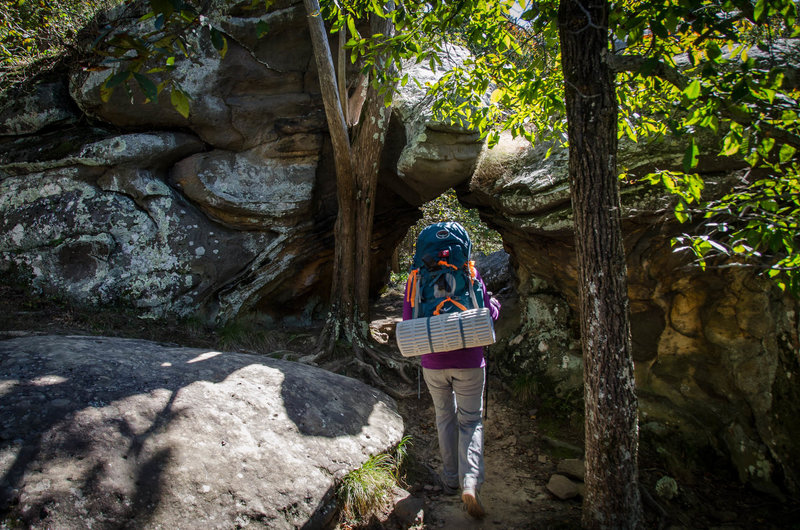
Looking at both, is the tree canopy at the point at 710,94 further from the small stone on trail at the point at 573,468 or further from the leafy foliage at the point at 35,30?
the leafy foliage at the point at 35,30

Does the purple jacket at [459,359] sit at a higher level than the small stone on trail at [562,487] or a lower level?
higher

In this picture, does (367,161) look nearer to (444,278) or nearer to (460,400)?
(444,278)

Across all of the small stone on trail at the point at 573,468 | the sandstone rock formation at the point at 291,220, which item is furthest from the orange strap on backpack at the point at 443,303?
the sandstone rock formation at the point at 291,220

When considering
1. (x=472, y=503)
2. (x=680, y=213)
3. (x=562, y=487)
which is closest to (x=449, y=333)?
(x=472, y=503)

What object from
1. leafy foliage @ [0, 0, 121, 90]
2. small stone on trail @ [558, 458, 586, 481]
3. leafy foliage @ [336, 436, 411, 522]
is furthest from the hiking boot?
leafy foliage @ [0, 0, 121, 90]

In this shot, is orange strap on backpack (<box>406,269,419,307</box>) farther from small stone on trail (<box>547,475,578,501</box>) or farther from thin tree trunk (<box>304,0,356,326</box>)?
thin tree trunk (<box>304,0,356,326</box>)

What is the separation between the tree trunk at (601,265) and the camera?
316 cm

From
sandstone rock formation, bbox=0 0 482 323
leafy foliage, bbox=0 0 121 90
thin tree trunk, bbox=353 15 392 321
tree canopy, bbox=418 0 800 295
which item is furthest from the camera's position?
leafy foliage, bbox=0 0 121 90

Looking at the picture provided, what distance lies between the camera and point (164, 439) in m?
3.39

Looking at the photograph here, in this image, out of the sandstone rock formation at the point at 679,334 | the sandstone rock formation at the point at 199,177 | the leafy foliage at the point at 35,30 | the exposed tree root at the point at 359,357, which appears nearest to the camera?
the sandstone rock formation at the point at 679,334

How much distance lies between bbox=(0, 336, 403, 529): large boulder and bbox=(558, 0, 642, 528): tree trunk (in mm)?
1981

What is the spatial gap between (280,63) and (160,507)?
293 inches

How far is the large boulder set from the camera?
290 centimetres

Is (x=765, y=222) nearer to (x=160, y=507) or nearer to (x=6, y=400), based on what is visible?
(x=160, y=507)
